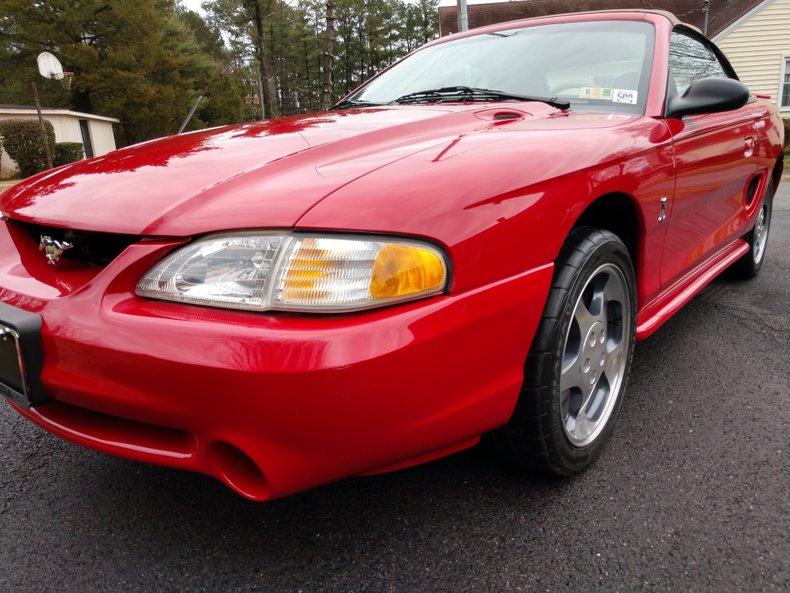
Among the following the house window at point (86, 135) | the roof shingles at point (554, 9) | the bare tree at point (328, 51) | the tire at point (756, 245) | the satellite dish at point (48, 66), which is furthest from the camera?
the house window at point (86, 135)

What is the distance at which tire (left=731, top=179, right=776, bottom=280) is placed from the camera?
3773mm

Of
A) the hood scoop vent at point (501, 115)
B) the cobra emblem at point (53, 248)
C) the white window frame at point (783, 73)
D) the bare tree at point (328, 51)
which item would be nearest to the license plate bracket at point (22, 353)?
the cobra emblem at point (53, 248)

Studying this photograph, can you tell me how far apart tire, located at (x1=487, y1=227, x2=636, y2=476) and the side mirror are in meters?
Answer: 0.71

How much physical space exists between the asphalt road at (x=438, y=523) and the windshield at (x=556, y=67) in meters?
1.24

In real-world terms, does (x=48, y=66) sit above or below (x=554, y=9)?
below

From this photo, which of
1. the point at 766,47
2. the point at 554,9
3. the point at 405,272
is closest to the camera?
the point at 405,272

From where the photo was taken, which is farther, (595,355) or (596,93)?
(596,93)

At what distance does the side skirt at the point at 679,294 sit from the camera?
218cm

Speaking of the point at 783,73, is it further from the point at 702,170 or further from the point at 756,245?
the point at 702,170

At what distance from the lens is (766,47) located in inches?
808

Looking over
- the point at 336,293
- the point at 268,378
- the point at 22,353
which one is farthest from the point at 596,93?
the point at 22,353

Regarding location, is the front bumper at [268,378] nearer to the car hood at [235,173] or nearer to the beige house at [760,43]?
the car hood at [235,173]

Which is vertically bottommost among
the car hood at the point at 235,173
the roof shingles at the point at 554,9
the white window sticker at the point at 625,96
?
the car hood at the point at 235,173

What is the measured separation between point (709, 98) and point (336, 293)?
1740mm
